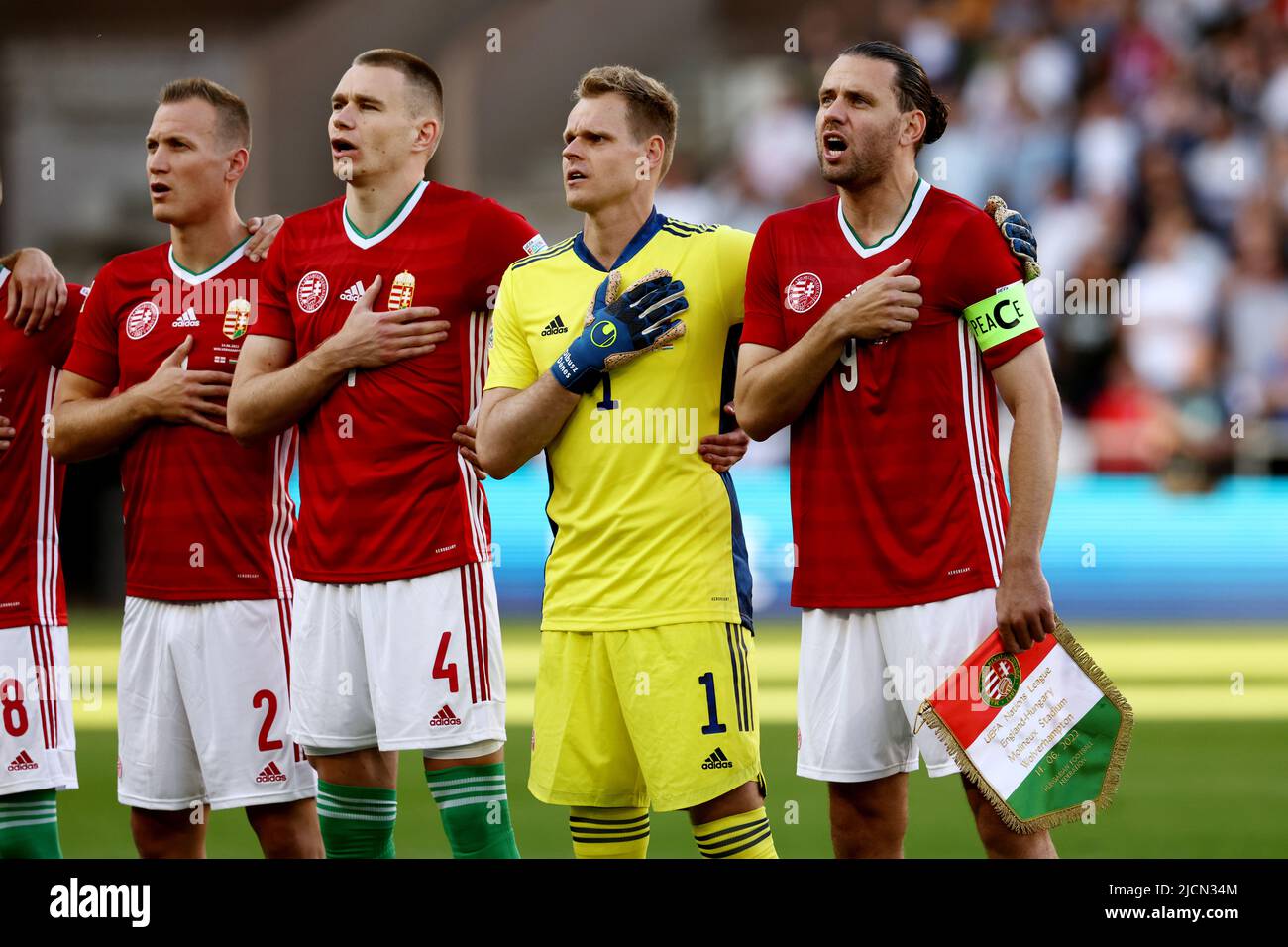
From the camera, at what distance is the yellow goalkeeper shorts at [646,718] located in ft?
14.7

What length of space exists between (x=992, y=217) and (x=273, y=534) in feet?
7.64

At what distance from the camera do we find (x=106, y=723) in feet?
34.6

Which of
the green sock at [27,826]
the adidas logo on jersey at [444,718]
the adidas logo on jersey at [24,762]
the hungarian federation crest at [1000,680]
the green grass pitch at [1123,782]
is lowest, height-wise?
the green grass pitch at [1123,782]

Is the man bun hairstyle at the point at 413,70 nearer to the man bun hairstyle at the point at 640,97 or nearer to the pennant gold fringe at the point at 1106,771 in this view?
the man bun hairstyle at the point at 640,97

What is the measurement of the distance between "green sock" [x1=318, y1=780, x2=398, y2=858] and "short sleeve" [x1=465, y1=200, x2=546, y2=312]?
1427 millimetres

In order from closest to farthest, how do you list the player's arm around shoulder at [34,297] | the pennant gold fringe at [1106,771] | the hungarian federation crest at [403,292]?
1. the pennant gold fringe at [1106,771]
2. the hungarian federation crest at [403,292]
3. the player's arm around shoulder at [34,297]

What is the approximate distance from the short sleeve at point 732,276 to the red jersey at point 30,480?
219 cm

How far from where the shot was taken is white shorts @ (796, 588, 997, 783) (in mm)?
4453

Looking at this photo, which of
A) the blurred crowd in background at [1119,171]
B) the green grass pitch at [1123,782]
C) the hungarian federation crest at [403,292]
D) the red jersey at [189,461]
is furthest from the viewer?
the blurred crowd in background at [1119,171]

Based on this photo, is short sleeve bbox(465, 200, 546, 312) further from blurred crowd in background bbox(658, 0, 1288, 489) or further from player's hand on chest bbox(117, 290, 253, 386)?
blurred crowd in background bbox(658, 0, 1288, 489)

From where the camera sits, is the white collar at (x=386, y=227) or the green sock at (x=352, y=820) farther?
the white collar at (x=386, y=227)

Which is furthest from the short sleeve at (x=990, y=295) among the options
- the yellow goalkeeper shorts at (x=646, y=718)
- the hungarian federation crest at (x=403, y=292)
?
the hungarian federation crest at (x=403, y=292)

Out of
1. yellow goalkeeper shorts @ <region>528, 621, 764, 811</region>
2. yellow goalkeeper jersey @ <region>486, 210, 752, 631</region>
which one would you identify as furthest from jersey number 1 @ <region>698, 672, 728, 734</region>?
yellow goalkeeper jersey @ <region>486, 210, 752, 631</region>
